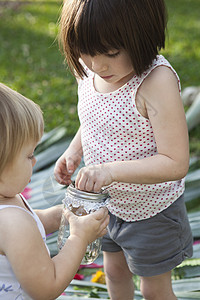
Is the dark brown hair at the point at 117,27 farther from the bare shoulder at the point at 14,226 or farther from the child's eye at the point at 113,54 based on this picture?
the bare shoulder at the point at 14,226

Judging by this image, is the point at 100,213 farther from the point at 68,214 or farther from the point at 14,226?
the point at 14,226

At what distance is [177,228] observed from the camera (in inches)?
86.6

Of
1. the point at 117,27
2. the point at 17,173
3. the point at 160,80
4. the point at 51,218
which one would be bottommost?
the point at 51,218

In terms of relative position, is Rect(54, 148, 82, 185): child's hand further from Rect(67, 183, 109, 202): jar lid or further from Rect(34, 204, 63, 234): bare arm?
Rect(67, 183, 109, 202): jar lid

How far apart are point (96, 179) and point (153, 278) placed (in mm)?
688

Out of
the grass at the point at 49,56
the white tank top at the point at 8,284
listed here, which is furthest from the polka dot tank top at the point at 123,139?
the grass at the point at 49,56

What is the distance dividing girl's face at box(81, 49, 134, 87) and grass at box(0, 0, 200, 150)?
2.21 metres

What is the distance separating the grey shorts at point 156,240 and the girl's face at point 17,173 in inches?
26.2

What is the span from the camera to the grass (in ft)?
17.2

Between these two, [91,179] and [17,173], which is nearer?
[17,173]

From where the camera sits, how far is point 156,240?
2.19 meters

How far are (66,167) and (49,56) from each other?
486 cm

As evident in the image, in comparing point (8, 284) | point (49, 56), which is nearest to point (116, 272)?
point (8, 284)

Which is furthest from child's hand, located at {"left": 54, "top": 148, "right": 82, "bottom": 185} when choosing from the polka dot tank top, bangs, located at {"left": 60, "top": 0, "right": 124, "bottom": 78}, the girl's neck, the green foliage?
the green foliage
